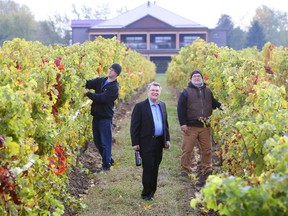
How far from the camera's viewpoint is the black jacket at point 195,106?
8977mm

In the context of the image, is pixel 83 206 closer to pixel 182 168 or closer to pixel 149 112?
pixel 149 112

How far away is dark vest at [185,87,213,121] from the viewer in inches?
353

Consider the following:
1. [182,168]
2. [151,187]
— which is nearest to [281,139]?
[151,187]

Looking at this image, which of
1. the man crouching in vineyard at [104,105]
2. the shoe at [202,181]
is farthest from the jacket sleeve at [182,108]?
the man crouching in vineyard at [104,105]

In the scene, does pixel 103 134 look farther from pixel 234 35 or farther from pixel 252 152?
pixel 234 35

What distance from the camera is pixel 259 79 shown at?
7.63 metres

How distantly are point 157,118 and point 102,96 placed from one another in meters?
1.60

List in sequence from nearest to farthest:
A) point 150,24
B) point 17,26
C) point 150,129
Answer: point 150,129 → point 150,24 → point 17,26

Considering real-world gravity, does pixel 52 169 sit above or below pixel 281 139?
below

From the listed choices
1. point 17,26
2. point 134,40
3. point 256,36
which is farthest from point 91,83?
point 256,36

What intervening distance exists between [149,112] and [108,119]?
6.59 ft

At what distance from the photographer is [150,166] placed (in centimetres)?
763

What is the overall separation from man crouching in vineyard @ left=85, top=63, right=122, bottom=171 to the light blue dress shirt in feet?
4.95

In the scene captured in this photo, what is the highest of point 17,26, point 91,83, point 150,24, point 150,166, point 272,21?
point 272,21
